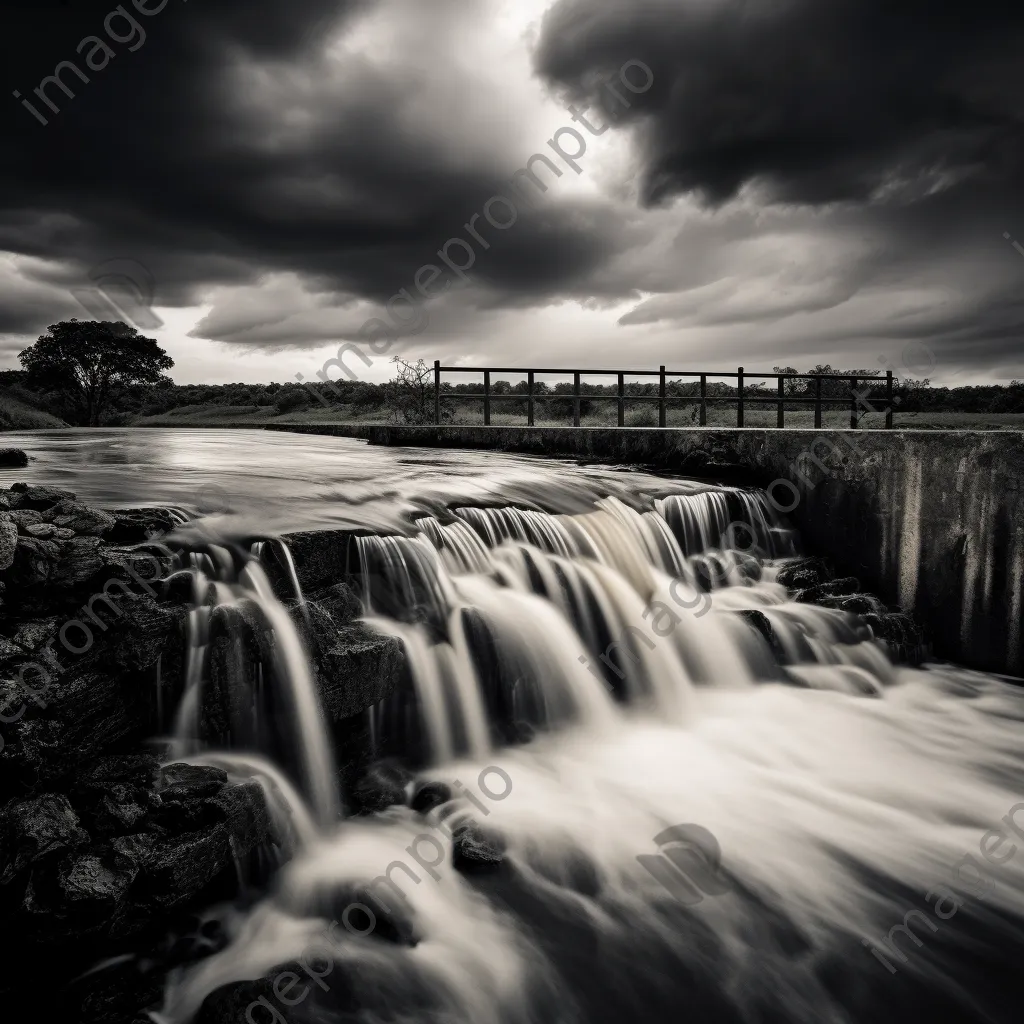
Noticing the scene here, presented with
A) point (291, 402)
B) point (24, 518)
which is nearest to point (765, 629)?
point (24, 518)

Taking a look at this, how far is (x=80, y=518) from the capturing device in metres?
3.63

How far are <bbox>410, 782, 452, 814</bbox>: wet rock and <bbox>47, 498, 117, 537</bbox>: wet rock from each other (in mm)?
2232

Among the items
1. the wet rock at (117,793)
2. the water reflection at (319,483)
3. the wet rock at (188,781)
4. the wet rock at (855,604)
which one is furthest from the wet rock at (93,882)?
the wet rock at (855,604)

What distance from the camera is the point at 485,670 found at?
477 centimetres

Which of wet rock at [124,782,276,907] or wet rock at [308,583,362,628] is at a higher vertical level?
wet rock at [308,583,362,628]

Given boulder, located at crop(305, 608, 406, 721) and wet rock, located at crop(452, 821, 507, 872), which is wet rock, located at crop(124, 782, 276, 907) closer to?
boulder, located at crop(305, 608, 406, 721)

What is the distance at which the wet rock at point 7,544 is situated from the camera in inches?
119

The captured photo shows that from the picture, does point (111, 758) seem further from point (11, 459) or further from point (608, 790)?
point (11, 459)

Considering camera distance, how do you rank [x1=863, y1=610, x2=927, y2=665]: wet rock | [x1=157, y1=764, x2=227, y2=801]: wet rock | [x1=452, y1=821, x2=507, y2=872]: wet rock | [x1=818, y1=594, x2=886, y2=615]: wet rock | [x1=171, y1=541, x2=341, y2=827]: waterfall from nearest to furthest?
[x1=157, y1=764, x2=227, y2=801]: wet rock
[x1=452, y1=821, x2=507, y2=872]: wet rock
[x1=171, y1=541, x2=341, y2=827]: waterfall
[x1=863, y1=610, x2=927, y2=665]: wet rock
[x1=818, y1=594, x2=886, y2=615]: wet rock

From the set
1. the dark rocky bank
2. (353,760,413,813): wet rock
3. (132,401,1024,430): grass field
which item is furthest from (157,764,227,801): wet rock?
(132,401,1024,430): grass field

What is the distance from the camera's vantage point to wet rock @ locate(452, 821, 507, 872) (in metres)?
3.31

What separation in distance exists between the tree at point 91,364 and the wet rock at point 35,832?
33131 mm

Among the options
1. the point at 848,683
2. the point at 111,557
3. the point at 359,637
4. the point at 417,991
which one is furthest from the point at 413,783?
the point at 848,683

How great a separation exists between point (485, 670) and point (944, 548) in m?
4.62
